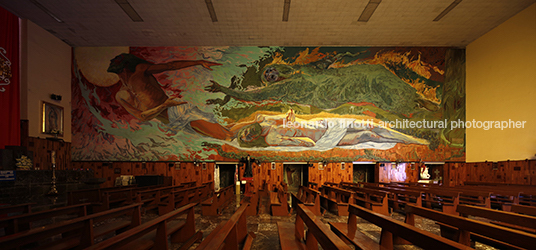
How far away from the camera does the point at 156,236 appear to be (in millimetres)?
3012

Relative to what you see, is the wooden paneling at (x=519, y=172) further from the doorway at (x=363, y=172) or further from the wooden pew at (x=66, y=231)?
the wooden pew at (x=66, y=231)

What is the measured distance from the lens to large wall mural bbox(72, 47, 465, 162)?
13891 millimetres

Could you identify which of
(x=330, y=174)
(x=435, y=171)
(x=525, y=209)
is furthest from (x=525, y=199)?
(x=435, y=171)

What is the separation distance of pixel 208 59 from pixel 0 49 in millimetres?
7885

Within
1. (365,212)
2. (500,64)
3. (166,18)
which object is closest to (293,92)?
(166,18)

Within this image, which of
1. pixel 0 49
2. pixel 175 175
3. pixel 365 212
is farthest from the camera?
pixel 175 175

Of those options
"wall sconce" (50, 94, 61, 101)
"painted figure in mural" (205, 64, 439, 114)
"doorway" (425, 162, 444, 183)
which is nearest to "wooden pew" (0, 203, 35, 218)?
"painted figure in mural" (205, 64, 439, 114)

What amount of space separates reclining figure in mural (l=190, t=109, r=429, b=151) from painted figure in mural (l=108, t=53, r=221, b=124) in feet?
6.45

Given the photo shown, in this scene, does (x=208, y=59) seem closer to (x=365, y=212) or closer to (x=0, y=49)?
(x=0, y=49)

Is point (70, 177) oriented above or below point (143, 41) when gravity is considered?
below

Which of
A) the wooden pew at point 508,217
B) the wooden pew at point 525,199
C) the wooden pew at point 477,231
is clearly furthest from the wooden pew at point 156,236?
the wooden pew at point 525,199

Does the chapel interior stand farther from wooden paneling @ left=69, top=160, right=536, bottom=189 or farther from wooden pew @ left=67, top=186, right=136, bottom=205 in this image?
wooden pew @ left=67, top=186, right=136, bottom=205

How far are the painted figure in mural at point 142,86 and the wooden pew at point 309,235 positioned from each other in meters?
12.0

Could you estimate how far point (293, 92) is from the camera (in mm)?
14141
